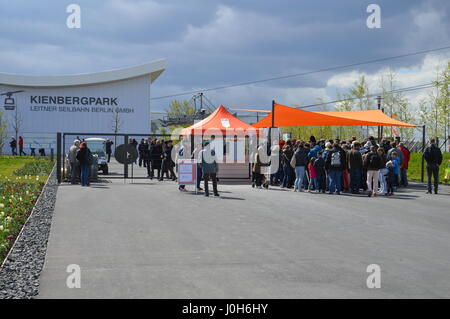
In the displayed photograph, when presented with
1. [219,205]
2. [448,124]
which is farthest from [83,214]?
[448,124]

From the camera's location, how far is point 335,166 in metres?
18.8

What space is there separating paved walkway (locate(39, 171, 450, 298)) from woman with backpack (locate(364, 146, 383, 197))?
6.62 ft

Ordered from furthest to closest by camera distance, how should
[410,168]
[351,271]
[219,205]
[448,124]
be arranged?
[448,124], [410,168], [219,205], [351,271]

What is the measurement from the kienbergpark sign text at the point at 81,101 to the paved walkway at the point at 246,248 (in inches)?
1917

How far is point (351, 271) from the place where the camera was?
7457 millimetres

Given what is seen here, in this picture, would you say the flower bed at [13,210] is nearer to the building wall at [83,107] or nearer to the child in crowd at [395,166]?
the child in crowd at [395,166]

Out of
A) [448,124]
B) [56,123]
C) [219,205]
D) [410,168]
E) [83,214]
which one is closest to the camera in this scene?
[83,214]

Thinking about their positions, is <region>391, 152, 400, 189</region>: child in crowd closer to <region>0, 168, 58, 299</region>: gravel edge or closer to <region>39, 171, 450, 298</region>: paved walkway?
<region>39, 171, 450, 298</region>: paved walkway

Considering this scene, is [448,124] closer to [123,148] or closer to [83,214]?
[123,148]

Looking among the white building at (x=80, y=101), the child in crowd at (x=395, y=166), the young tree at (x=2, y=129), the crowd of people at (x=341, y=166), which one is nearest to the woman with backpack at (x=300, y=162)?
the crowd of people at (x=341, y=166)

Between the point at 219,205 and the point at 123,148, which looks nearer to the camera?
the point at 219,205

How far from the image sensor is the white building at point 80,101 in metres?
62.2

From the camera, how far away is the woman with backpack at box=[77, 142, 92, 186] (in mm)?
20830

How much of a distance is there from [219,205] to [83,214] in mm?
3718
